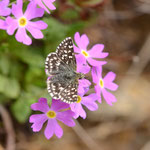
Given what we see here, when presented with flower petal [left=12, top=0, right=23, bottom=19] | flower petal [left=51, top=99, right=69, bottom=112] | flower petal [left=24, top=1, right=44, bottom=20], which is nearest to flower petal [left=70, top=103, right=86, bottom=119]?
flower petal [left=51, top=99, right=69, bottom=112]

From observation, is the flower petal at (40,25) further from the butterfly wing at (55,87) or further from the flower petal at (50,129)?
the flower petal at (50,129)

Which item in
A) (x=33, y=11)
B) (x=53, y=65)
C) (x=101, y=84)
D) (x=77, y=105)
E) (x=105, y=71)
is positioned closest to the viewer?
(x=53, y=65)

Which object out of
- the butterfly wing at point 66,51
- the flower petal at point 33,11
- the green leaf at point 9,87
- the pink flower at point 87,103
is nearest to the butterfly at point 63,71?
the butterfly wing at point 66,51

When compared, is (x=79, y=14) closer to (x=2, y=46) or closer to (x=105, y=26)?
(x=105, y=26)

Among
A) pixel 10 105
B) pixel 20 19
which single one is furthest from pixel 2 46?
pixel 10 105

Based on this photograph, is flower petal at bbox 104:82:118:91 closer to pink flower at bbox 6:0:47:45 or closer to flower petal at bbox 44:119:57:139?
flower petal at bbox 44:119:57:139

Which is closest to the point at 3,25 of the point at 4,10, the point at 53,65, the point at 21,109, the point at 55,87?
the point at 4,10

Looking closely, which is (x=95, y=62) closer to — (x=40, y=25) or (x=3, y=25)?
(x=40, y=25)
